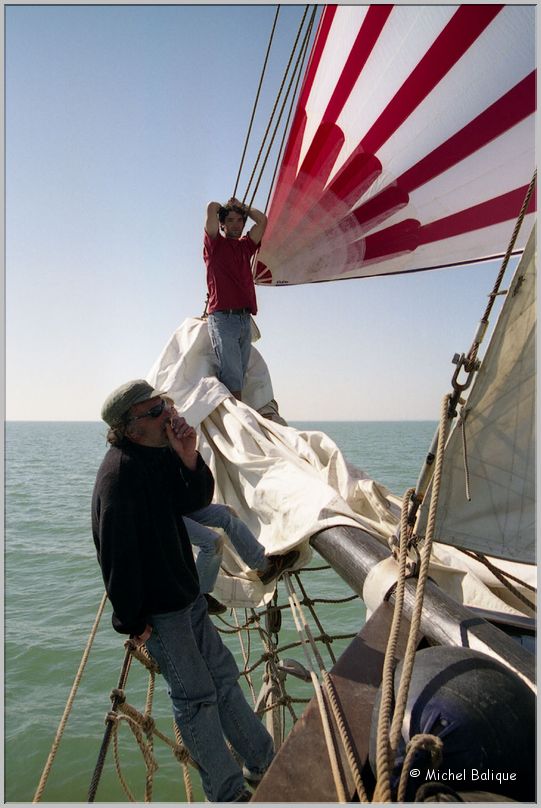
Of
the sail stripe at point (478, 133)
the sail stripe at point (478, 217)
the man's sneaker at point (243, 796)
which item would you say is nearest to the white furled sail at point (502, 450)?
the man's sneaker at point (243, 796)

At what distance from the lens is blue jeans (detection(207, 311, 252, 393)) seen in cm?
368

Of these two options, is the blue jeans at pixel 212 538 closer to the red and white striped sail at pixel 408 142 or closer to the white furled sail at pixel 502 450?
the white furled sail at pixel 502 450

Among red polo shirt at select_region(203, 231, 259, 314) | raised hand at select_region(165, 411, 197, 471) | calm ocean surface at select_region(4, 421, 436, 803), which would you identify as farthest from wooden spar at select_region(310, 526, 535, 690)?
red polo shirt at select_region(203, 231, 259, 314)

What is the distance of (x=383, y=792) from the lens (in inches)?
32.6

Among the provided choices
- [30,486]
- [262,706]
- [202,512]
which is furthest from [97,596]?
[30,486]

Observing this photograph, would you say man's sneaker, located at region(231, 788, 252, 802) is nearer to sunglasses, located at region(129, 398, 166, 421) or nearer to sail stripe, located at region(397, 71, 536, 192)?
sunglasses, located at region(129, 398, 166, 421)

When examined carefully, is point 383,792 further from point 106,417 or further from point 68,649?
point 68,649

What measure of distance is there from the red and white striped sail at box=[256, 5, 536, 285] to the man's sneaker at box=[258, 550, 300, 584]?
2.24 m

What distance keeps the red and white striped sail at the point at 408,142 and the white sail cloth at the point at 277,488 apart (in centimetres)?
167

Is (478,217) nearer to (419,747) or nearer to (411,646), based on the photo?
(411,646)

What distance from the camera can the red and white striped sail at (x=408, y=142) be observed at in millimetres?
2611

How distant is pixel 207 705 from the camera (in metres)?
1.67

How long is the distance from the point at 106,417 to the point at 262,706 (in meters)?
2.36

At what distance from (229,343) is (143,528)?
2.30 metres
